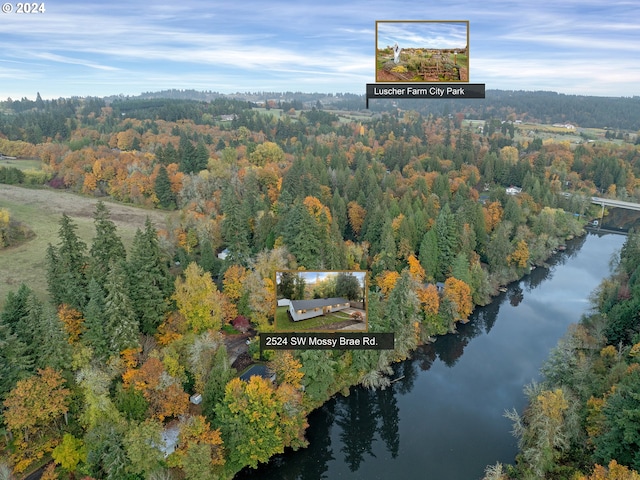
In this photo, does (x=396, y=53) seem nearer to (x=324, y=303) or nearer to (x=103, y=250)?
(x=324, y=303)

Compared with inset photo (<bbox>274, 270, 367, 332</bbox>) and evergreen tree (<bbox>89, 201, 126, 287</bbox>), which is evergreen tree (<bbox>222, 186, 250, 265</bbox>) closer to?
evergreen tree (<bbox>89, 201, 126, 287</bbox>)

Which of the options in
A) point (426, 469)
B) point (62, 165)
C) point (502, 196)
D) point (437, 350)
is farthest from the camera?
point (62, 165)

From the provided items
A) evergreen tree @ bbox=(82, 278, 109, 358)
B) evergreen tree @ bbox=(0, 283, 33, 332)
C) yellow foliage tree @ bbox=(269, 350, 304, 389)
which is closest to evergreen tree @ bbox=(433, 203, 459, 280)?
yellow foliage tree @ bbox=(269, 350, 304, 389)

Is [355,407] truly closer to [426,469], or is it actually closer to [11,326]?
[426,469]

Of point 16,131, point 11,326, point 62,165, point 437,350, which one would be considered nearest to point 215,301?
point 11,326

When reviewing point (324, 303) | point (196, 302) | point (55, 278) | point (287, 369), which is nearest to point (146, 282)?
point (196, 302)

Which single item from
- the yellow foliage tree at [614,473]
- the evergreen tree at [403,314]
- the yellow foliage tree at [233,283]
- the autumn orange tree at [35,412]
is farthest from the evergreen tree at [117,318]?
the yellow foliage tree at [614,473]

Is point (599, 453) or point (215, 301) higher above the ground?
point (215, 301)
